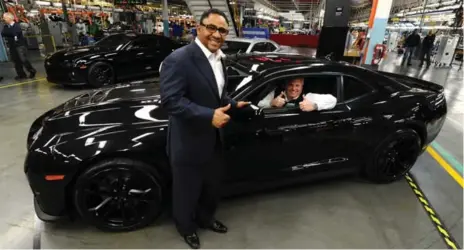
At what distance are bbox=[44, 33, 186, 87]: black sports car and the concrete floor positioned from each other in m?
2.94

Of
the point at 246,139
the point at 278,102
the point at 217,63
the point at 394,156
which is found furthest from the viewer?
the point at 394,156

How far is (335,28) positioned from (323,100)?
6718 mm

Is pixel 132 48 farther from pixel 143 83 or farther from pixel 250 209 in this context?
pixel 250 209

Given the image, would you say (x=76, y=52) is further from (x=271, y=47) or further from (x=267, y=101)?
(x=267, y=101)

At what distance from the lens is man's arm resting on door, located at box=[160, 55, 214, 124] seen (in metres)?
1.43

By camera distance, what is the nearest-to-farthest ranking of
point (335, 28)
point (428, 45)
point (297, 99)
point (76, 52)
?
point (297, 99)
point (76, 52)
point (335, 28)
point (428, 45)

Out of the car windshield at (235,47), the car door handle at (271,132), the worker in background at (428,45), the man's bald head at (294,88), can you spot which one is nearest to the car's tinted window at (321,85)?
the man's bald head at (294,88)

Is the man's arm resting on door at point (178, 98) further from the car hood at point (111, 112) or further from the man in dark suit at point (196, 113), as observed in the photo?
the car hood at point (111, 112)

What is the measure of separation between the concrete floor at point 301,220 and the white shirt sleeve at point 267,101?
88cm

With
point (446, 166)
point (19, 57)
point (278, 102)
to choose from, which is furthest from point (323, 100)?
point (19, 57)

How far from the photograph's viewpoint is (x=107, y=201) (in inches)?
77.3

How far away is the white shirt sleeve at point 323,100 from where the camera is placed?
2.28 metres

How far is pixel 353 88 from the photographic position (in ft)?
8.33

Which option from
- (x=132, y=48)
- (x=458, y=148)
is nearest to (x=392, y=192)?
(x=458, y=148)
